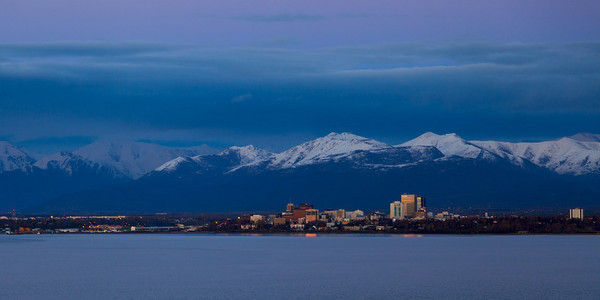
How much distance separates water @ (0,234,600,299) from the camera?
251ft

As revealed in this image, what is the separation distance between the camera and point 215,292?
7719cm

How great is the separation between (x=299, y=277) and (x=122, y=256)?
42370mm

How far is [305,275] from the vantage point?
92.0 metres

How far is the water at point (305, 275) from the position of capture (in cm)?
7662

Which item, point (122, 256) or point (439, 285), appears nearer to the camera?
point (439, 285)

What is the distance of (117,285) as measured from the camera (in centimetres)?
8275

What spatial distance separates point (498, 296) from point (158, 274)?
3230 cm

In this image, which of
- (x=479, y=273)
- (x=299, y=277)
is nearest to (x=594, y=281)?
(x=479, y=273)

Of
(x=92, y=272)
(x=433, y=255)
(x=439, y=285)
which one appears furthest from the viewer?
(x=433, y=255)

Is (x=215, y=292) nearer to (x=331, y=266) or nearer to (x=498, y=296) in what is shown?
(x=498, y=296)

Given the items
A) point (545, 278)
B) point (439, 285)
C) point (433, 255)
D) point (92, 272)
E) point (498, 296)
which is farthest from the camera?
point (433, 255)

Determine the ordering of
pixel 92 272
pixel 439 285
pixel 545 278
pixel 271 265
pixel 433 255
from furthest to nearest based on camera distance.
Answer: pixel 433 255 → pixel 271 265 → pixel 92 272 → pixel 545 278 → pixel 439 285

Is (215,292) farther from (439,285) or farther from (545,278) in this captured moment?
(545,278)

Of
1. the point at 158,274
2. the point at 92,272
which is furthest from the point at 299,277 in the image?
the point at 92,272
